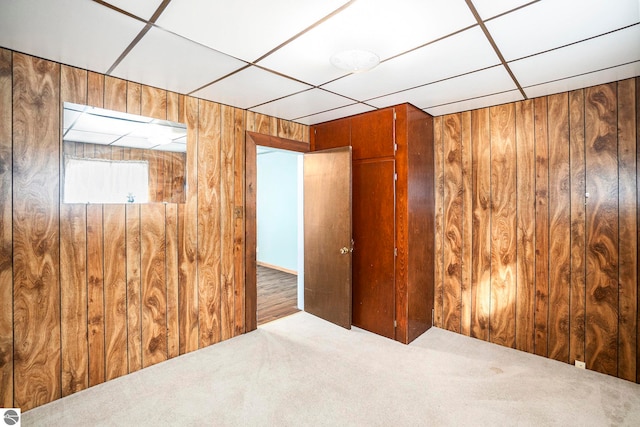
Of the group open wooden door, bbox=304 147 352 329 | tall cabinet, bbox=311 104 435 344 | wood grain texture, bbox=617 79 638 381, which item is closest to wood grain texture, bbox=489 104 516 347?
tall cabinet, bbox=311 104 435 344

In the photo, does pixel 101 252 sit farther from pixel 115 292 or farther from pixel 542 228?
pixel 542 228

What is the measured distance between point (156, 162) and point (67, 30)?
3.69ft

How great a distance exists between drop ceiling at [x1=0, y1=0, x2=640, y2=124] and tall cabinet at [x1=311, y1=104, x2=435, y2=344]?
59 centimetres

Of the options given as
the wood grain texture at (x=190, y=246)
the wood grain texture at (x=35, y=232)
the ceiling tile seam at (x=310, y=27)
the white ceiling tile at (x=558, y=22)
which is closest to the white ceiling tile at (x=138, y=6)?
the ceiling tile seam at (x=310, y=27)

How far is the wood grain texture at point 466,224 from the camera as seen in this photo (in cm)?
336

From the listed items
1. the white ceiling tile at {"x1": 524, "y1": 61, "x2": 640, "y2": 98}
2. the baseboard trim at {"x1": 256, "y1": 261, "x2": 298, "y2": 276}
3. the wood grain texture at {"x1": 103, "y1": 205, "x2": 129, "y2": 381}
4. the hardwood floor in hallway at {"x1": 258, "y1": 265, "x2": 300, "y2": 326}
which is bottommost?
the hardwood floor in hallway at {"x1": 258, "y1": 265, "x2": 300, "y2": 326}

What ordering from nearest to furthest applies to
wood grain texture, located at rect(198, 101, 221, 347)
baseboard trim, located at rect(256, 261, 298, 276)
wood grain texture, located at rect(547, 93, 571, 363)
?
wood grain texture, located at rect(547, 93, 571, 363), wood grain texture, located at rect(198, 101, 221, 347), baseboard trim, located at rect(256, 261, 298, 276)

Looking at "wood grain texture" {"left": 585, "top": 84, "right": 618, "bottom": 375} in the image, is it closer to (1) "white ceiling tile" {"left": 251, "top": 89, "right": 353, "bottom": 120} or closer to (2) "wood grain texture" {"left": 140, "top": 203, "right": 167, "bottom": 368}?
(1) "white ceiling tile" {"left": 251, "top": 89, "right": 353, "bottom": 120}

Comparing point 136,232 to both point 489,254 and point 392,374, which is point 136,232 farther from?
point 489,254

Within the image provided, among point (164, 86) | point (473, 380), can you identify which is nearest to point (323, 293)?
point (473, 380)

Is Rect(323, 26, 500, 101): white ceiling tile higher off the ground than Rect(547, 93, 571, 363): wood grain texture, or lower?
higher

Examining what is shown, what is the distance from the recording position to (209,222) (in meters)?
3.10

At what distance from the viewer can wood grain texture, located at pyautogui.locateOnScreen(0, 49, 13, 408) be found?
2.03 metres

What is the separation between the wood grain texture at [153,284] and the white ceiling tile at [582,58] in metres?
3.10
